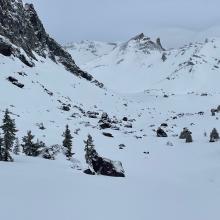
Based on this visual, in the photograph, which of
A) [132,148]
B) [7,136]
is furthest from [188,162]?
[7,136]

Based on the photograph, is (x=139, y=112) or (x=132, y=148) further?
(x=139, y=112)

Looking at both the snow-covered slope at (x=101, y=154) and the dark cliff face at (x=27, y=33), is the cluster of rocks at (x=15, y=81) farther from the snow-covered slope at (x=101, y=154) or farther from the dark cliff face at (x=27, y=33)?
the dark cliff face at (x=27, y=33)

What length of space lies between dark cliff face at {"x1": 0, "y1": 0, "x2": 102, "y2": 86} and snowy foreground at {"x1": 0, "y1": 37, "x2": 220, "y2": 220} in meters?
5.30

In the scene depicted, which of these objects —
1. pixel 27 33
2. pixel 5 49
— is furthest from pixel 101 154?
pixel 27 33

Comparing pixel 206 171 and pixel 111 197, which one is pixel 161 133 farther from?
pixel 111 197

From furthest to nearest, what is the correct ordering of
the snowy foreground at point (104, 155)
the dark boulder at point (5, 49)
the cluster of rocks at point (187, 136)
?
the dark boulder at point (5, 49), the cluster of rocks at point (187, 136), the snowy foreground at point (104, 155)

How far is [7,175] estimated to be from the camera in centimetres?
2080

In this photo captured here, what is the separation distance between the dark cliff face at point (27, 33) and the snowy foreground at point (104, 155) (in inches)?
209

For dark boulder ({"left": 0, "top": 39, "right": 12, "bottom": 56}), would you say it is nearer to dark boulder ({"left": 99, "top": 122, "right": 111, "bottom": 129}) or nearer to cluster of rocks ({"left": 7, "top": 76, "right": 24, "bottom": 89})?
cluster of rocks ({"left": 7, "top": 76, "right": 24, "bottom": 89})

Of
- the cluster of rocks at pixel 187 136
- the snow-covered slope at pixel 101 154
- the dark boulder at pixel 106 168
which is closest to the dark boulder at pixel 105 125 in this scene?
the snow-covered slope at pixel 101 154

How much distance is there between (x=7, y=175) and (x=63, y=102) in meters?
57.5

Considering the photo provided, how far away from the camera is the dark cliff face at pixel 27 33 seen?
311 feet

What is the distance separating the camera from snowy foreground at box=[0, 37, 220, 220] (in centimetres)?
1686

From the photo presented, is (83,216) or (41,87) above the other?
(41,87)
